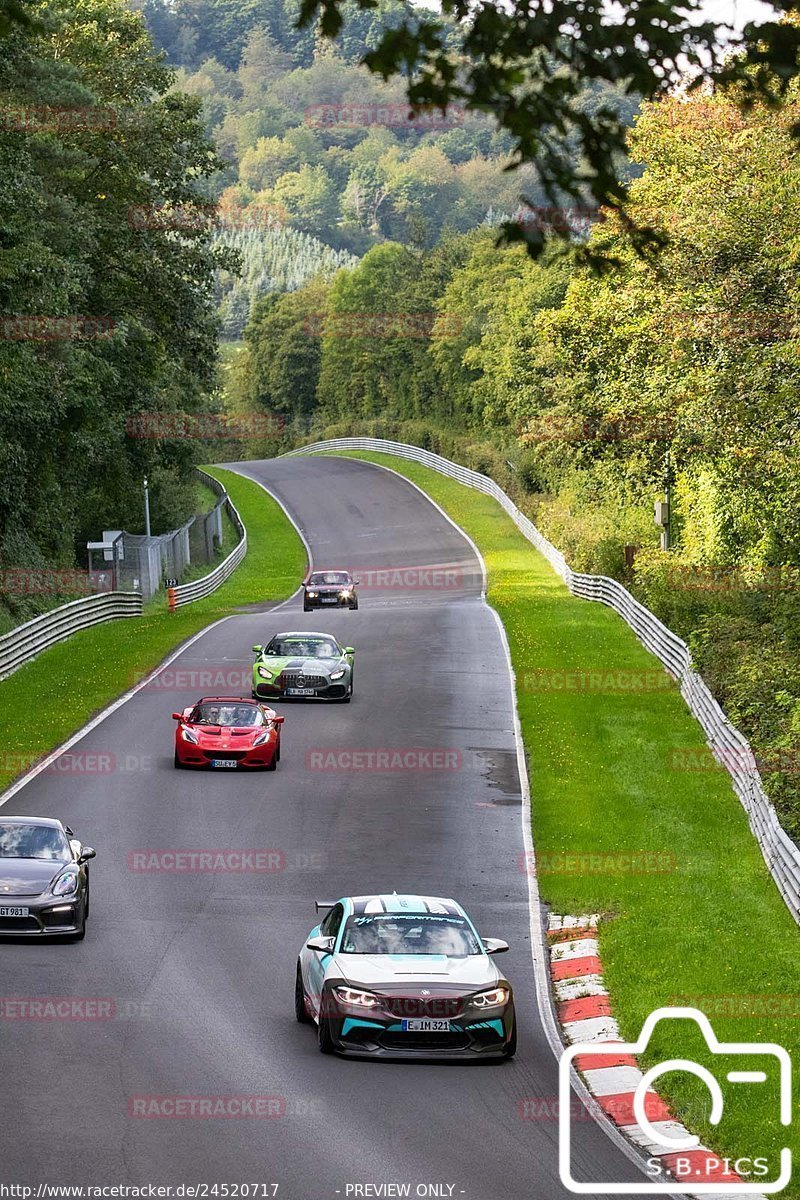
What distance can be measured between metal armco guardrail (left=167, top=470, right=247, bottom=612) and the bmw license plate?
1718 inches

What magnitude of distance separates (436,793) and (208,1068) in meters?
14.2

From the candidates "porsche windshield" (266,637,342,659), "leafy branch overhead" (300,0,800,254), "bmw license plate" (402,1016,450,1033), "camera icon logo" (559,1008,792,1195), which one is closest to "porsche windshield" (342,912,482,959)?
"bmw license plate" (402,1016,450,1033)

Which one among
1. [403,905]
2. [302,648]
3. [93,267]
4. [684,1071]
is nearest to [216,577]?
[93,267]

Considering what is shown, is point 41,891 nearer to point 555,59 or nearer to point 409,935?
point 409,935

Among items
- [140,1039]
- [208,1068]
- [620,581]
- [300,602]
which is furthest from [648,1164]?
[300,602]

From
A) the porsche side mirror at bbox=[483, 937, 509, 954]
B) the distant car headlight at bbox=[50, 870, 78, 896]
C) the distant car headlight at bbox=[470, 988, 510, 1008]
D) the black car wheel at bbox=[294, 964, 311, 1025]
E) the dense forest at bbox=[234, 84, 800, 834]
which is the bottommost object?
the black car wheel at bbox=[294, 964, 311, 1025]

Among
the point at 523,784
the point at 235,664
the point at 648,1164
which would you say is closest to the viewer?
the point at 648,1164

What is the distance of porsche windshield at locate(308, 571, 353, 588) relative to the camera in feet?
184

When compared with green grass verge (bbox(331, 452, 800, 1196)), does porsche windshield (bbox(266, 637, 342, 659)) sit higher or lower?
higher

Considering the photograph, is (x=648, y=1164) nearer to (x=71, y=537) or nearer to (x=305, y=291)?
(x=71, y=537)

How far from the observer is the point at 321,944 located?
15312 mm

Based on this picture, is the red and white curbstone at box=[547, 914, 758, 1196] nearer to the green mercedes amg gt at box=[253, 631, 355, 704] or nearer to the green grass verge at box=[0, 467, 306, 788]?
the green grass verge at box=[0, 467, 306, 788]

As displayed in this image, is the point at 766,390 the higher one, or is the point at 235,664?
the point at 766,390

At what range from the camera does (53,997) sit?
16.1 m
